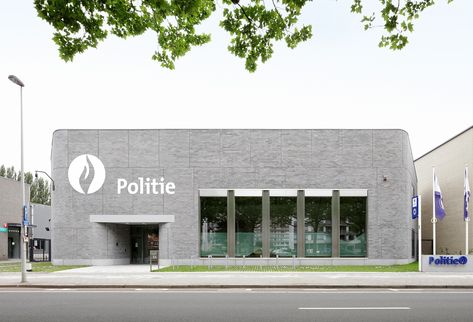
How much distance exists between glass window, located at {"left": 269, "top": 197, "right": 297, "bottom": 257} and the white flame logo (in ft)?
36.3

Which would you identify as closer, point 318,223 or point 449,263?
point 449,263

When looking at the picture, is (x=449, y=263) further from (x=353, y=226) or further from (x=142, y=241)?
(x=142, y=241)

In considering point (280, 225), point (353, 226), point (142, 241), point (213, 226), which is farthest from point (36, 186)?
point (353, 226)

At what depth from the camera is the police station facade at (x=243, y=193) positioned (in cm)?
3381

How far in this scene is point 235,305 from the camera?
14.5 metres

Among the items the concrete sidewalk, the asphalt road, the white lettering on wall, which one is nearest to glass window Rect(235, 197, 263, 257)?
the white lettering on wall

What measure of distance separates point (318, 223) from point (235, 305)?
2022 cm

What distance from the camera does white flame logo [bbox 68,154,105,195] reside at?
112 feet

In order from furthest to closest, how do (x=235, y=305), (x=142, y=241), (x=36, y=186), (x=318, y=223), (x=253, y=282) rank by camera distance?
(x=36, y=186) → (x=142, y=241) → (x=318, y=223) → (x=253, y=282) → (x=235, y=305)

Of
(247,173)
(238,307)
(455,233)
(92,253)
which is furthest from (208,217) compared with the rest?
(455,233)

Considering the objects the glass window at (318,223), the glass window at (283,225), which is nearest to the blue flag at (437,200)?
the glass window at (318,223)

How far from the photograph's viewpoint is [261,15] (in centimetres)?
937

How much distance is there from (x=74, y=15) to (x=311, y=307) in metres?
9.35

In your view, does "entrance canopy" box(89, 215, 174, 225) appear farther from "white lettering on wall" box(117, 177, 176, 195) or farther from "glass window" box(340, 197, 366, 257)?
"glass window" box(340, 197, 366, 257)
